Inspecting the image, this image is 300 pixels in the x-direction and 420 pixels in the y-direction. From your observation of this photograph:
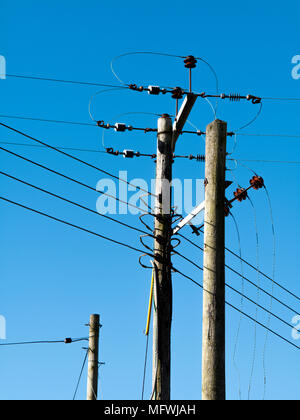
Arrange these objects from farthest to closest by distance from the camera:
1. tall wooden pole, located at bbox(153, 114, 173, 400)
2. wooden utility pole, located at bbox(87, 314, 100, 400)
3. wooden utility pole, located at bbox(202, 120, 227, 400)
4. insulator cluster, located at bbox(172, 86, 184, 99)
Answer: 1. wooden utility pole, located at bbox(87, 314, 100, 400)
2. insulator cluster, located at bbox(172, 86, 184, 99)
3. tall wooden pole, located at bbox(153, 114, 173, 400)
4. wooden utility pole, located at bbox(202, 120, 227, 400)

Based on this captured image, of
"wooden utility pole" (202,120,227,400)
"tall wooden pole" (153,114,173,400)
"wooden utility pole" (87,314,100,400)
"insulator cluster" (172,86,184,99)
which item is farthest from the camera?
"wooden utility pole" (87,314,100,400)

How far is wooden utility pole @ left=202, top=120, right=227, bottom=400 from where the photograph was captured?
8.91 metres

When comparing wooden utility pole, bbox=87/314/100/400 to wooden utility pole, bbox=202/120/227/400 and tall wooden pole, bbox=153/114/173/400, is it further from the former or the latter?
wooden utility pole, bbox=202/120/227/400

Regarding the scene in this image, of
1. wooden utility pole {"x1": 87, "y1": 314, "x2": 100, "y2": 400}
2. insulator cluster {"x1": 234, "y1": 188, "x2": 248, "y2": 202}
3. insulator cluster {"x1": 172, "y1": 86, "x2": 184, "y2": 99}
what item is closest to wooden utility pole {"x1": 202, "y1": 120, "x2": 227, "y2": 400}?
insulator cluster {"x1": 234, "y1": 188, "x2": 248, "y2": 202}

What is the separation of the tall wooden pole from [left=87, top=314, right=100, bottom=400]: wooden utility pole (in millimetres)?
6319

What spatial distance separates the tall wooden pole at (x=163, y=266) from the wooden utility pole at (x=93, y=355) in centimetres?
632

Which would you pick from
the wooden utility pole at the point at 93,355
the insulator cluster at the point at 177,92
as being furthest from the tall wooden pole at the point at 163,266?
the wooden utility pole at the point at 93,355

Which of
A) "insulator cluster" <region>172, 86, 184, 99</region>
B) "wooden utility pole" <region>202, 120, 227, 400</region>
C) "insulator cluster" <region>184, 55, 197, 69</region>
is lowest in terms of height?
"wooden utility pole" <region>202, 120, 227, 400</region>

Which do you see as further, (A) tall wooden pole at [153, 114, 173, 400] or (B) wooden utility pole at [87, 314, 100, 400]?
(B) wooden utility pole at [87, 314, 100, 400]

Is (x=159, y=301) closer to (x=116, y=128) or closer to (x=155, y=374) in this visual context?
(x=155, y=374)

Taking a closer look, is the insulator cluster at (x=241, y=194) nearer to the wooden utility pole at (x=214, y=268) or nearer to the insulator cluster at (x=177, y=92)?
the wooden utility pole at (x=214, y=268)
